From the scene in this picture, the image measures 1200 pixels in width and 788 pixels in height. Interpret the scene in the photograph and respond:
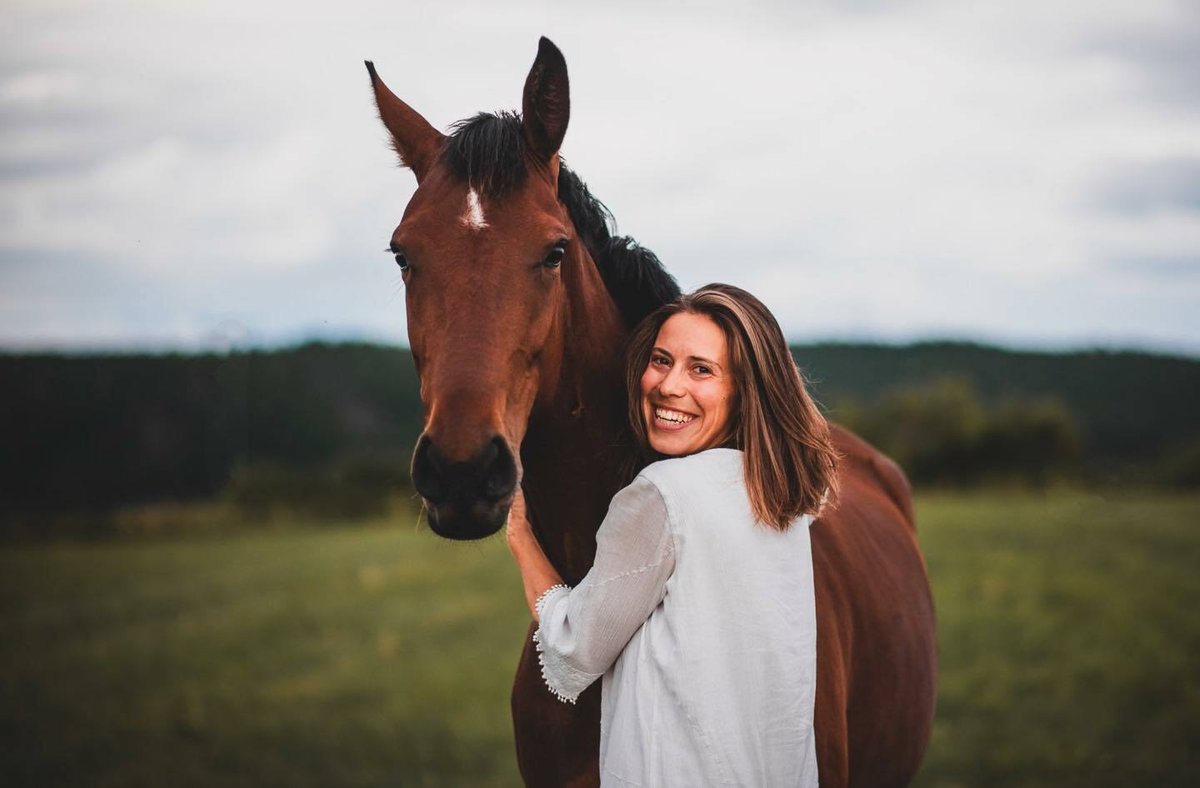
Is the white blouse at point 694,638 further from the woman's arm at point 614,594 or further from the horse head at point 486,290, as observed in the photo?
the horse head at point 486,290

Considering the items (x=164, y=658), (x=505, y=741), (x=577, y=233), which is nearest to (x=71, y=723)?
(x=164, y=658)

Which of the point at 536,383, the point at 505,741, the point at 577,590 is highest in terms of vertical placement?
the point at 536,383

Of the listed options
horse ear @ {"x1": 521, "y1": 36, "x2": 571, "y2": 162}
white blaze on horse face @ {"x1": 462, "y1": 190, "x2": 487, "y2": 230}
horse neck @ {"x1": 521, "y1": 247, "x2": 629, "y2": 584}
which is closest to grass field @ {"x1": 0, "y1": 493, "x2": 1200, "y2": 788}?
horse neck @ {"x1": 521, "y1": 247, "x2": 629, "y2": 584}

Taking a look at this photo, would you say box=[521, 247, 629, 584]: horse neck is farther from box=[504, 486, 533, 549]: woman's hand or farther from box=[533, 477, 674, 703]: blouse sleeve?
box=[533, 477, 674, 703]: blouse sleeve

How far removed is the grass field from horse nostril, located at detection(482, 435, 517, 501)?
1020mm

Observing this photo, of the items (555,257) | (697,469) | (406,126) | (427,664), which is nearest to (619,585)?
(697,469)

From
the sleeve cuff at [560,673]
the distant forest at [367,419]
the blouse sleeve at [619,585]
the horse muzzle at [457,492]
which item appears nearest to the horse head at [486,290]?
the horse muzzle at [457,492]

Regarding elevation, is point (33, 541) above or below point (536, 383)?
below

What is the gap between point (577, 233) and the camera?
2670 mm

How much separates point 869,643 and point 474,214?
215cm

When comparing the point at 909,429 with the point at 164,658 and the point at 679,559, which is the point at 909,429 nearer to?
the point at 164,658

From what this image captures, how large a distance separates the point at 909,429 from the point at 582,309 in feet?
104

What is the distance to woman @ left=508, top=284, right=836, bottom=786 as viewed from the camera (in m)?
1.97

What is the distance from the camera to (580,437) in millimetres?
2557
